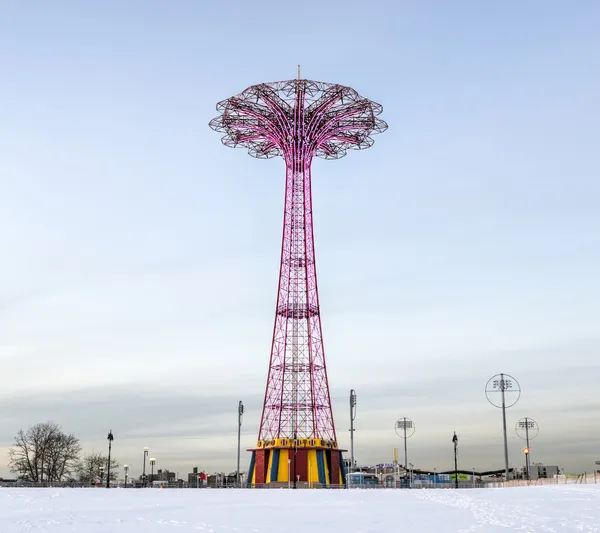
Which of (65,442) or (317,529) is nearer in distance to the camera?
(317,529)

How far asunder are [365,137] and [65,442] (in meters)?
58.8

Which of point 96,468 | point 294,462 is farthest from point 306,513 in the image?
point 96,468

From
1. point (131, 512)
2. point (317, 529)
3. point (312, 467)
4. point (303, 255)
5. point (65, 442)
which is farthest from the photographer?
point (65, 442)

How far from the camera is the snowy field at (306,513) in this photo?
1350 inches

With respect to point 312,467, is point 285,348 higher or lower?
higher

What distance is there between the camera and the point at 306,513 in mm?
40531

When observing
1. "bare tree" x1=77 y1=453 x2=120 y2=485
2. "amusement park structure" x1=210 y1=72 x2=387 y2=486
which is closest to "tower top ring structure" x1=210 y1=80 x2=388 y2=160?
"amusement park structure" x1=210 y1=72 x2=387 y2=486

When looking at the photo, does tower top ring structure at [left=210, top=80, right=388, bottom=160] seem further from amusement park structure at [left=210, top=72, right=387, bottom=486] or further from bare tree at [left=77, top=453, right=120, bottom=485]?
bare tree at [left=77, top=453, right=120, bottom=485]

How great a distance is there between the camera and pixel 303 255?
84688 millimetres

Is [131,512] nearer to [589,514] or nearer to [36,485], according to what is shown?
[589,514]

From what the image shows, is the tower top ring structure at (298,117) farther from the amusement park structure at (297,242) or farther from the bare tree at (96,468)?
the bare tree at (96,468)

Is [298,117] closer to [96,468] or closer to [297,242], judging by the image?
[297,242]

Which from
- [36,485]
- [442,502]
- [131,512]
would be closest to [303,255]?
[36,485]

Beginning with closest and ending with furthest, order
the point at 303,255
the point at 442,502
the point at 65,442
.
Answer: the point at 442,502 < the point at 303,255 < the point at 65,442
